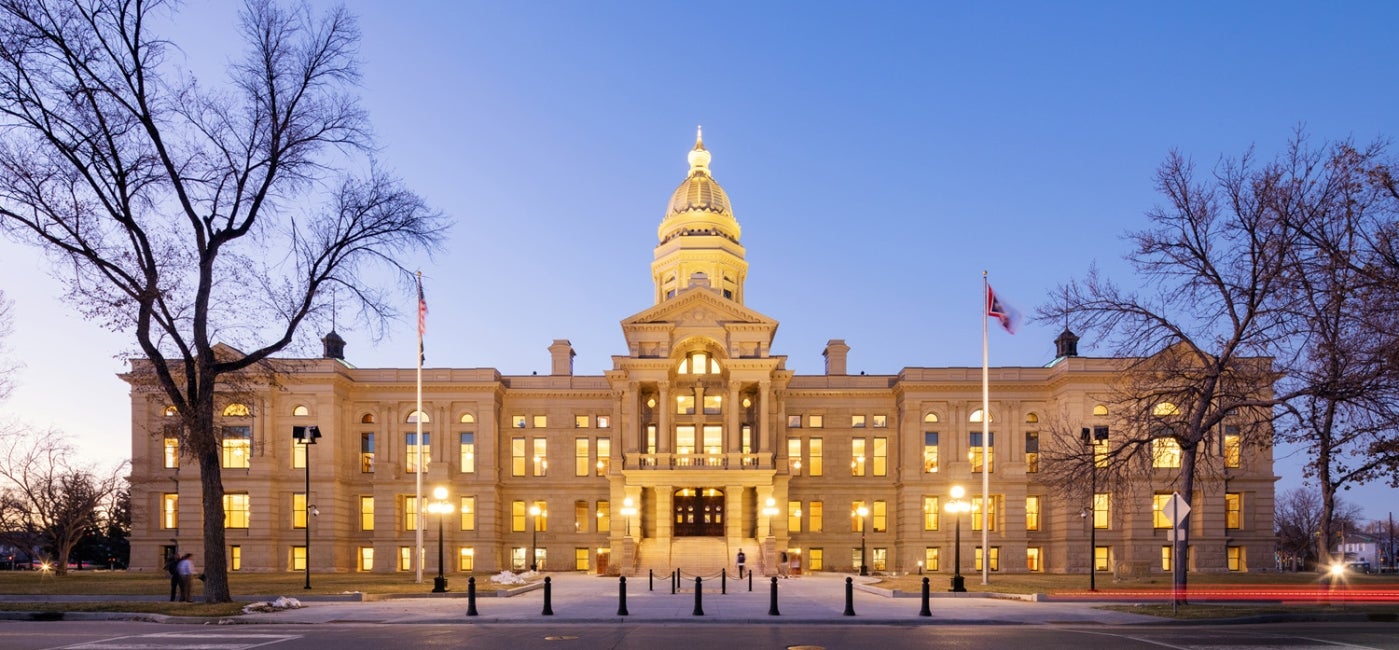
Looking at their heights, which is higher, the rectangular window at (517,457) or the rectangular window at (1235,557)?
the rectangular window at (517,457)

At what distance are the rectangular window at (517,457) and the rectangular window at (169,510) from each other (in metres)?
20.3

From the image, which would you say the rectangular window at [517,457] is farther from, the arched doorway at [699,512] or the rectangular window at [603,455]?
the arched doorway at [699,512]

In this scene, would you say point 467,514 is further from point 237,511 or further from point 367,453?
point 237,511

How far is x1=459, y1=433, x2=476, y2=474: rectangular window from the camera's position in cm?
6719

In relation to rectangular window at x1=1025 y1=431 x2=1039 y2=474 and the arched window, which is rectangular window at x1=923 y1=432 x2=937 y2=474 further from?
the arched window

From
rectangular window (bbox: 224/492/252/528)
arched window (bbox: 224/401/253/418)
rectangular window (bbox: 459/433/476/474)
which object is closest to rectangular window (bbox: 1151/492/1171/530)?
rectangular window (bbox: 459/433/476/474)

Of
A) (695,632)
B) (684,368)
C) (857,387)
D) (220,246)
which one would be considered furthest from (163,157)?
(857,387)

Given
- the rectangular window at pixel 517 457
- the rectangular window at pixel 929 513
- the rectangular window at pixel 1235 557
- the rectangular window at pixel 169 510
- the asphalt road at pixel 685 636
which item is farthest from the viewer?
the rectangular window at pixel 517 457

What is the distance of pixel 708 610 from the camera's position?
2842 centimetres

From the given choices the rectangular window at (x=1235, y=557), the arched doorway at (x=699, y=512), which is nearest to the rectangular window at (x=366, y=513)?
the arched doorway at (x=699, y=512)

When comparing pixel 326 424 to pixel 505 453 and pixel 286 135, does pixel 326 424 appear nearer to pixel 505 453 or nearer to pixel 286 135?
pixel 505 453

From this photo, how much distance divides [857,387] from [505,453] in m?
23.6

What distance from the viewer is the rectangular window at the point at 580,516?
68750mm

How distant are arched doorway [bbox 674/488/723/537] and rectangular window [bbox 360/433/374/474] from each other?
775 inches
